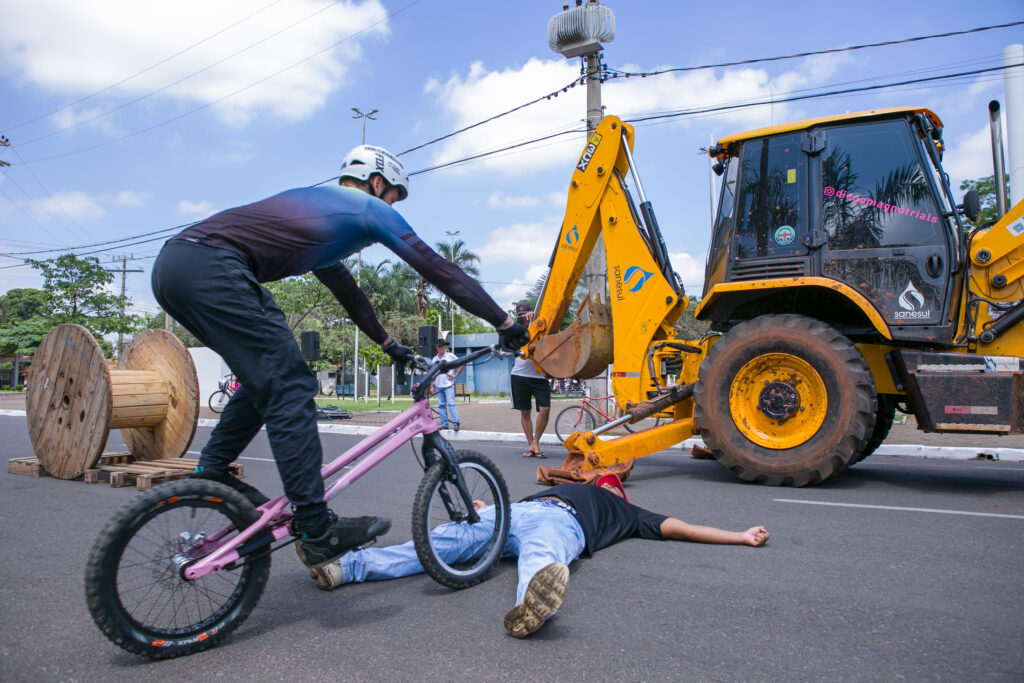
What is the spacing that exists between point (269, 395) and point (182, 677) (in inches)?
40.7

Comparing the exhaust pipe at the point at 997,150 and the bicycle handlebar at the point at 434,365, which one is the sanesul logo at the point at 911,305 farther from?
the bicycle handlebar at the point at 434,365

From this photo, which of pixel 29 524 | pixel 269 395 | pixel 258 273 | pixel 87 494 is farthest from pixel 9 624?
pixel 87 494

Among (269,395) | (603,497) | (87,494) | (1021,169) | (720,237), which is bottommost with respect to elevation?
(87,494)

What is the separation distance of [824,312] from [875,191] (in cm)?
123

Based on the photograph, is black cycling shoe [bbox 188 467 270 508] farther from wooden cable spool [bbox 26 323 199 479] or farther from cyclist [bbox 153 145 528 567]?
wooden cable spool [bbox 26 323 199 479]

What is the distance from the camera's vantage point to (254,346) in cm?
268

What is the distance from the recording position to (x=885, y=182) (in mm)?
5926

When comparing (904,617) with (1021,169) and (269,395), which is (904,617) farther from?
(1021,169)

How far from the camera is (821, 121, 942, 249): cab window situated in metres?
5.81

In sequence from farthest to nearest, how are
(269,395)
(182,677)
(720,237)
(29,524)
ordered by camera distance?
(720,237)
(29,524)
(269,395)
(182,677)

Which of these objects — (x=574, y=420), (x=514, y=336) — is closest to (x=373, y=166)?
(x=514, y=336)

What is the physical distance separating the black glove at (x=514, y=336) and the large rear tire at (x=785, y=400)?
3457mm

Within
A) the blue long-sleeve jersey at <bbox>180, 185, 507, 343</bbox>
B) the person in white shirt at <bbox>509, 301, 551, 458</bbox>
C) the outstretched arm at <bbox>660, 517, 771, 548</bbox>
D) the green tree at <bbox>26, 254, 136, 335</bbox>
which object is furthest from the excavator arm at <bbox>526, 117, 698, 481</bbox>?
the green tree at <bbox>26, 254, 136, 335</bbox>

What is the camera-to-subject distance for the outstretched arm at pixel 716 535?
3893 millimetres
